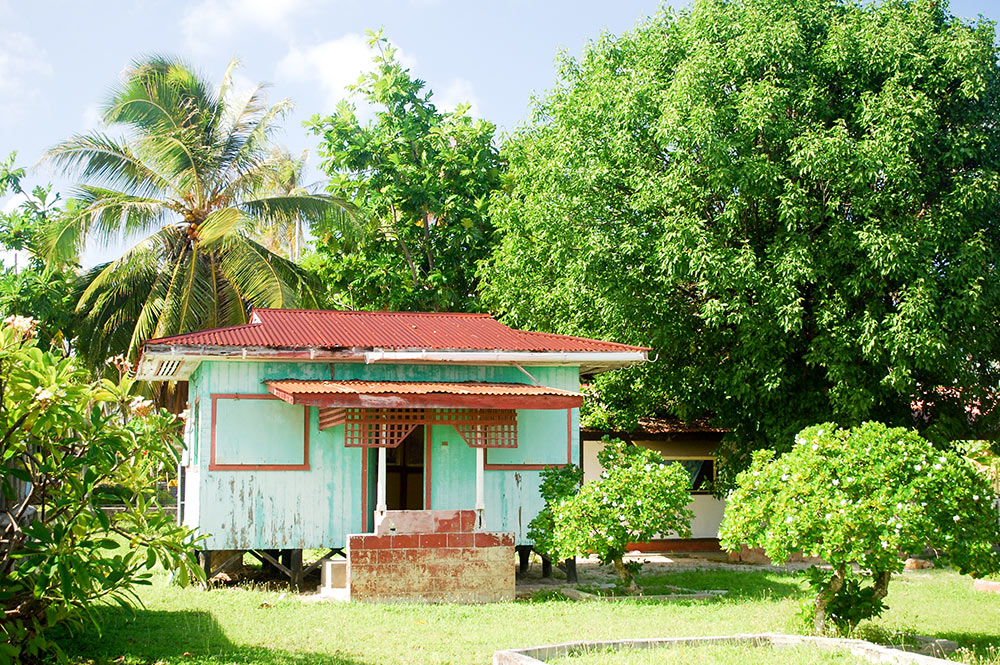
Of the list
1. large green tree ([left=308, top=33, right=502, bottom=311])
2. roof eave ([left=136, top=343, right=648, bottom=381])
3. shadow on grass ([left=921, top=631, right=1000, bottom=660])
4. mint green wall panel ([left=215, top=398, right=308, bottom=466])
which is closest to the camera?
shadow on grass ([left=921, top=631, right=1000, bottom=660])

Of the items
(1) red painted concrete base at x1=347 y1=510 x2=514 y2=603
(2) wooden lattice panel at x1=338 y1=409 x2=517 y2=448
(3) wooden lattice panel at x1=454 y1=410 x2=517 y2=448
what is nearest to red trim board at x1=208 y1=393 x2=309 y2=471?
(2) wooden lattice panel at x1=338 y1=409 x2=517 y2=448

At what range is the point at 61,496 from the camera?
692 centimetres

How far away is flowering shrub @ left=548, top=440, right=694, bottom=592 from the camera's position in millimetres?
13062

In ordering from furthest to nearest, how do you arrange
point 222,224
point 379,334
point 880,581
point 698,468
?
point 698,468 < point 222,224 < point 379,334 < point 880,581

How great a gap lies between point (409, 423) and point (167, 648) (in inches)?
209

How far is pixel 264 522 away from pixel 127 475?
6.36 metres

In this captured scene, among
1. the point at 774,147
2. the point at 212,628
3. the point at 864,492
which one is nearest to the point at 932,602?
the point at 864,492

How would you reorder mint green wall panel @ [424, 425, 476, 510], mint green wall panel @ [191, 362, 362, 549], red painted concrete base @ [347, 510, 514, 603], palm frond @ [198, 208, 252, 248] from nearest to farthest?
red painted concrete base @ [347, 510, 514, 603] < mint green wall panel @ [191, 362, 362, 549] < mint green wall panel @ [424, 425, 476, 510] < palm frond @ [198, 208, 252, 248]

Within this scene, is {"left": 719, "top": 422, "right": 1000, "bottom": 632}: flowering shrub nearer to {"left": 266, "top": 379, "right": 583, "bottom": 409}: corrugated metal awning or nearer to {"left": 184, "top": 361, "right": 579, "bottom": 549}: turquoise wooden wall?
{"left": 266, "top": 379, "right": 583, "bottom": 409}: corrugated metal awning

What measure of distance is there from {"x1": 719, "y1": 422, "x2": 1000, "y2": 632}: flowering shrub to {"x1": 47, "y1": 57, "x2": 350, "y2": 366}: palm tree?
44.4 feet

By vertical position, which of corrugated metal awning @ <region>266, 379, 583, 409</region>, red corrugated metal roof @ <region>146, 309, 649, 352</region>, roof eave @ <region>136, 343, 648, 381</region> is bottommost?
corrugated metal awning @ <region>266, 379, 583, 409</region>

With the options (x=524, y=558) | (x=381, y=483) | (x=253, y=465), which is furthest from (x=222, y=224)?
(x=524, y=558)

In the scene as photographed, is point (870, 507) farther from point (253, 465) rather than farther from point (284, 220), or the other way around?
point (284, 220)

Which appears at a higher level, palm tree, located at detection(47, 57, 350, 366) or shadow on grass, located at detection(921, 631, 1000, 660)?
palm tree, located at detection(47, 57, 350, 366)
